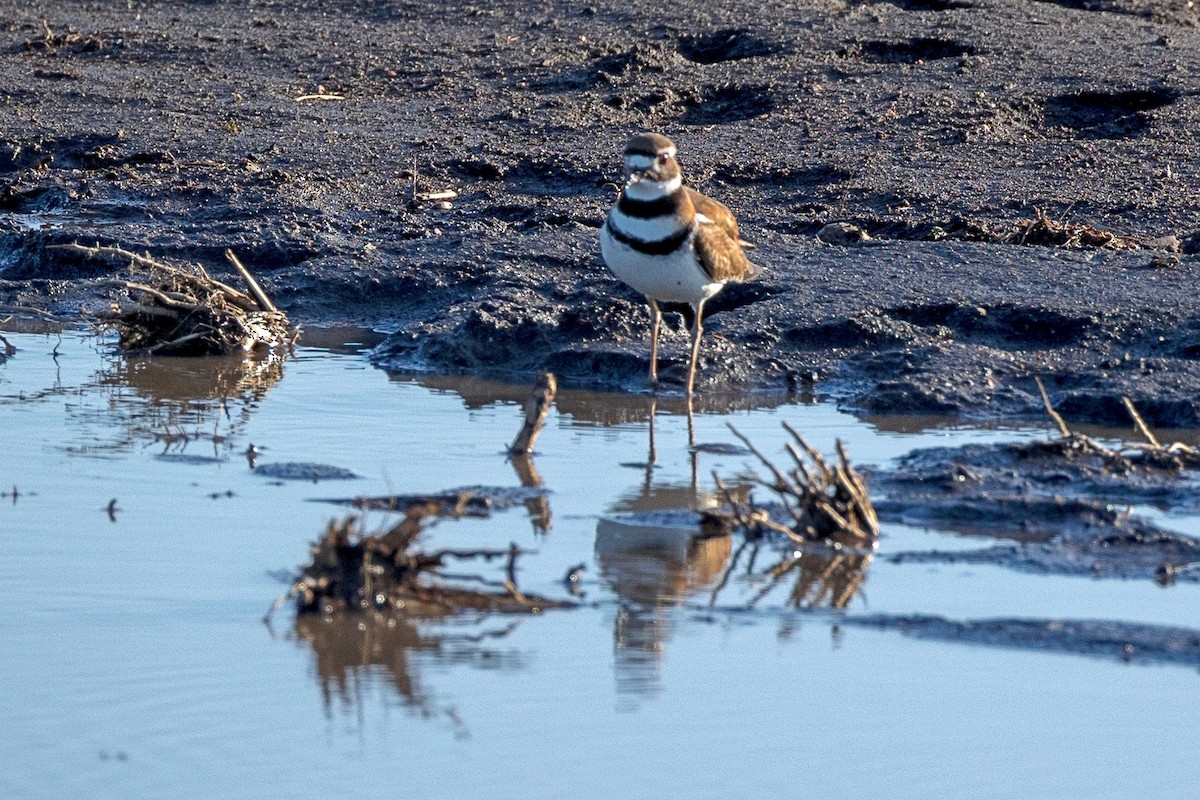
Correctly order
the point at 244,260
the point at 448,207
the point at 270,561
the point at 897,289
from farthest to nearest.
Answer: the point at 448,207 < the point at 244,260 < the point at 897,289 < the point at 270,561

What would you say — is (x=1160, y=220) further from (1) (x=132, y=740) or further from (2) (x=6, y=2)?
(2) (x=6, y=2)

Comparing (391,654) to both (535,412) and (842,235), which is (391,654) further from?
(842,235)

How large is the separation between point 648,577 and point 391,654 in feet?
2.87

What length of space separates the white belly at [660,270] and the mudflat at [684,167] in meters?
0.44

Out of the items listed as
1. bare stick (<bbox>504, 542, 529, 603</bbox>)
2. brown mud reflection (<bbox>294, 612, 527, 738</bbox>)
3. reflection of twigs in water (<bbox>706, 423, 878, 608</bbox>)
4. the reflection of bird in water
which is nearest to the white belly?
the reflection of bird in water

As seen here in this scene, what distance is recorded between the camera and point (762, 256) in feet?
28.9

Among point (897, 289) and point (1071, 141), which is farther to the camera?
point (1071, 141)

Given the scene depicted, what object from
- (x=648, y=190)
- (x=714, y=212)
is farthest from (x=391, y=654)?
(x=714, y=212)

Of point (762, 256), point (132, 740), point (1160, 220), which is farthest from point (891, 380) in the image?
point (132, 740)

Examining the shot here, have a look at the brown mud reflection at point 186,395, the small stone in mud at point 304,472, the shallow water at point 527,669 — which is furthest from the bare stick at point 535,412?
the brown mud reflection at point 186,395

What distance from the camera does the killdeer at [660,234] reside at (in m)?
7.11

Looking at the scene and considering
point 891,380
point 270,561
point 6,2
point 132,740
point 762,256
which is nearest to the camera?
point 132,740

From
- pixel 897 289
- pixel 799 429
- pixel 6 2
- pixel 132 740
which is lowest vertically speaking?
pixel 132 740

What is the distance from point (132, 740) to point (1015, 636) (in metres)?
1.99
